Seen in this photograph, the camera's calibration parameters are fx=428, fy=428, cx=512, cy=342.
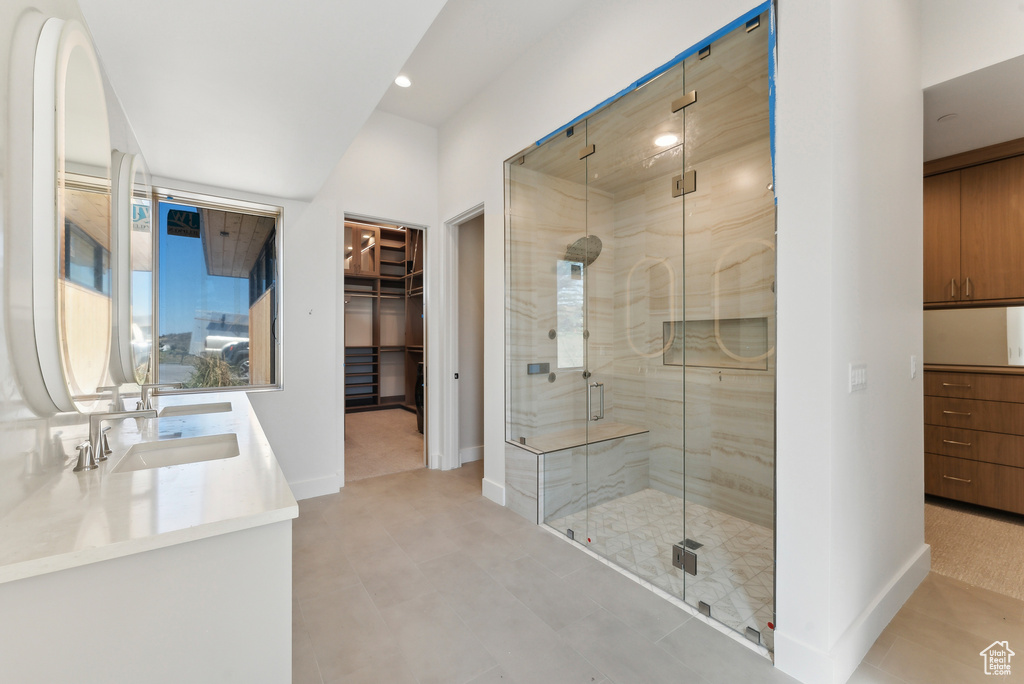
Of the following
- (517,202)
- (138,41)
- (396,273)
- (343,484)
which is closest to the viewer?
(138,41)

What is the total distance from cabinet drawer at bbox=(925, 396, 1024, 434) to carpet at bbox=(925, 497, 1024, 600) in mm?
600

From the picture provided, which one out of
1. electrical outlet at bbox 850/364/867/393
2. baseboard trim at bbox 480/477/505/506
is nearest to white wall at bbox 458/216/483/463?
baseboard trim at bbox 480/477/505/506

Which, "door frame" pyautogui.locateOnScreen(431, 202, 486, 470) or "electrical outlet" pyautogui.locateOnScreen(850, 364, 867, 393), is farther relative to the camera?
"door frame" pyautogui.locateOnScreen(431, 202, 486, 470)

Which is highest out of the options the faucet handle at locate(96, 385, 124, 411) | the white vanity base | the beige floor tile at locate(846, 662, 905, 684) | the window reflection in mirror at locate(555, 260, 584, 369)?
the window reflection in mirror at locate(555, 260, 584, 369)

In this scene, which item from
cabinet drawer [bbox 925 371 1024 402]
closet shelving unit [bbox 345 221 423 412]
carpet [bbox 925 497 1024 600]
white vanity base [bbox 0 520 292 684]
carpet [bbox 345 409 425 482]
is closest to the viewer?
white vanity base [bbox 0 520 292 684]

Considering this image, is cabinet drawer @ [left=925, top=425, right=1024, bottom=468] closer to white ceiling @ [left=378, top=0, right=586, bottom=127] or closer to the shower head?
the shower head

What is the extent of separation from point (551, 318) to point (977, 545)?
9.33 feet

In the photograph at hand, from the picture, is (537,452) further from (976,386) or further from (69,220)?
(976,386)

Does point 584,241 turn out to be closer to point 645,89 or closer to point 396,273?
point 645,89

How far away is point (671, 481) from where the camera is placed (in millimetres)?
2748

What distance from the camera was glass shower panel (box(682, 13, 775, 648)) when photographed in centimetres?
192

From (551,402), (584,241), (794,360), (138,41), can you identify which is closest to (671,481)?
(551,402)

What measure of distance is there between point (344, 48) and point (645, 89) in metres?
1.52

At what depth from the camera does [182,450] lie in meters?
1.72
